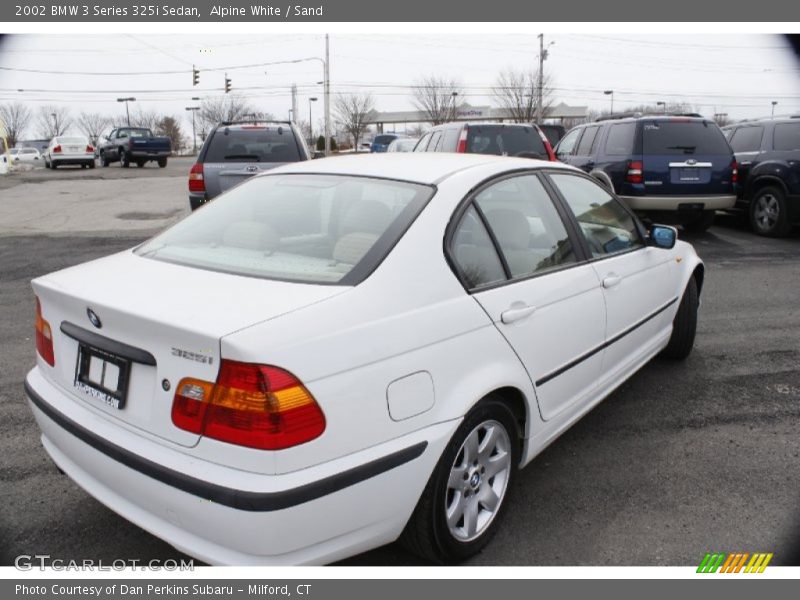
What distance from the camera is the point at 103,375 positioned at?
94.2 inches

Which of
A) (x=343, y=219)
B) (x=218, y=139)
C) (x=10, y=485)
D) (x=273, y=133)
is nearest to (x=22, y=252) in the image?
(x=218, y=139)

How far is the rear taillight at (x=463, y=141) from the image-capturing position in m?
10.6

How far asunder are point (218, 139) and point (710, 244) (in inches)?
297

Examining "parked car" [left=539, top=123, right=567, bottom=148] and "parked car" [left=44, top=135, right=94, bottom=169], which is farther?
"parked car" [left=44, top=135, right=94, bottom=169]

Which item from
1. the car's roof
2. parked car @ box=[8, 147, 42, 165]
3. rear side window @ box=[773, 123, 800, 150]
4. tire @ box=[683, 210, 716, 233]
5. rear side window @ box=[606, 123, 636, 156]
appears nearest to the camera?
the car's roof

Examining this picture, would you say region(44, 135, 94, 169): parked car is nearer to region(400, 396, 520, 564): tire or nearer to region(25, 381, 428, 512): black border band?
region(25, 381, 428, 512): black border band

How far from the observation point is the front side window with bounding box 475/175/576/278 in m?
2.97

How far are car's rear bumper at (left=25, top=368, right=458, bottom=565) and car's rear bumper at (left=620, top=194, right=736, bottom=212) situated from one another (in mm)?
8454

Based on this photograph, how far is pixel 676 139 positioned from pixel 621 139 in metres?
0.81

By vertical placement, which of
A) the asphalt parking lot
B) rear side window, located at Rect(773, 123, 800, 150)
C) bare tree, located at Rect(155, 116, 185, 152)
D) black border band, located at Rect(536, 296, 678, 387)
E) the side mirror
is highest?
bare tree, located at Rect(155, 116, 185, 152)

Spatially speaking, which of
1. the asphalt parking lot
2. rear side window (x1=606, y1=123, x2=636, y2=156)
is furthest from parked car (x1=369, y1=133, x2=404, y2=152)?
the asphalt parking lot

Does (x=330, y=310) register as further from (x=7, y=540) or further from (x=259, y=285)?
(x=7, y=540)

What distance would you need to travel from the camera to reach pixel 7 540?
281 cm

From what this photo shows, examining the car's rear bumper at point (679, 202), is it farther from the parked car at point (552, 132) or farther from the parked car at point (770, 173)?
the parked car at point (552, 132)
